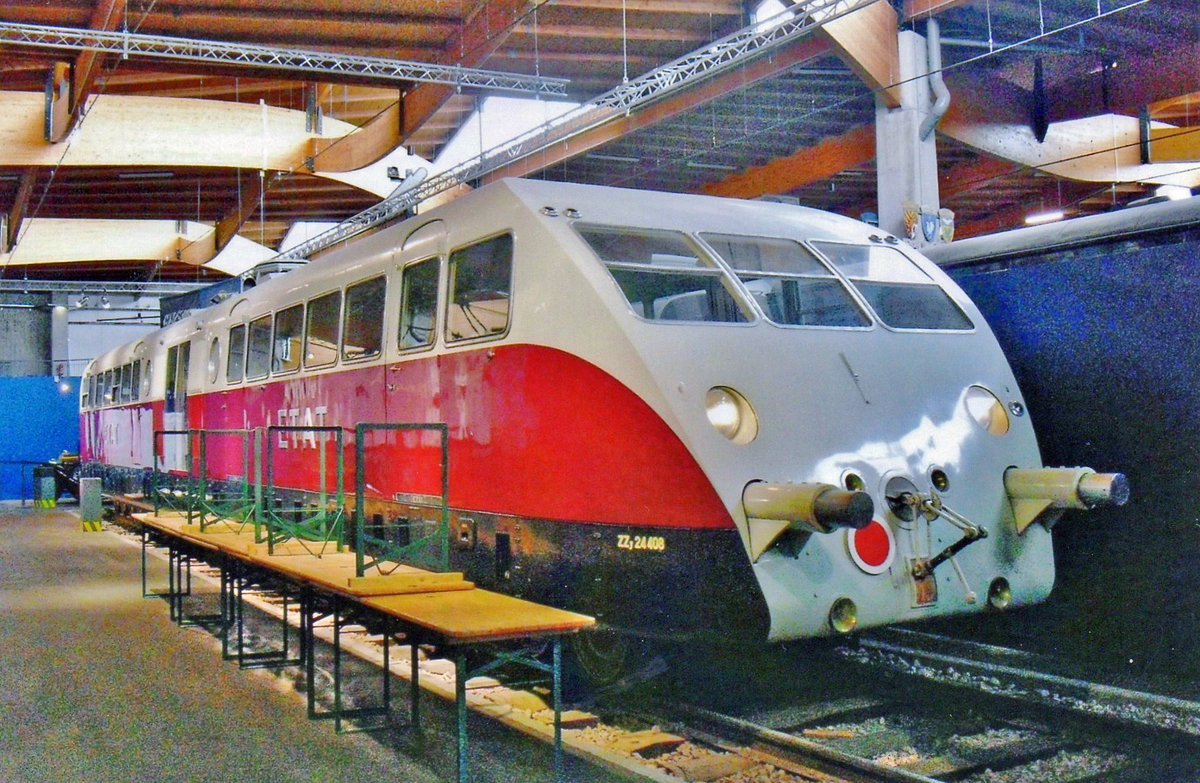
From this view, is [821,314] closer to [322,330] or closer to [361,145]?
[322,330]

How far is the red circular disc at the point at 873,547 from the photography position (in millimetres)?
6020

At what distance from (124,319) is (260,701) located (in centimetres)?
3057

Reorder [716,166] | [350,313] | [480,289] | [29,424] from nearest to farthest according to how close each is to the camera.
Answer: [480,289], [350,313], [716,166], [29,424]

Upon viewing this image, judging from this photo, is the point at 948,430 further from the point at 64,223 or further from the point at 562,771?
the point at 64,223

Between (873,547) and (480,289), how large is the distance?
2937mm

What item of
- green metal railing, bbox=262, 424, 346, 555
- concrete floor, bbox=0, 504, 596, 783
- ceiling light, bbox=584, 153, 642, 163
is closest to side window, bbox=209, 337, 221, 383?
concrete floor, bbox=0, 504, 596, 783

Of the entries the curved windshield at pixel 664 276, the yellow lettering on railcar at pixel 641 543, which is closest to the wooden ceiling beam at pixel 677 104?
the curved windshield at pixel 664 276

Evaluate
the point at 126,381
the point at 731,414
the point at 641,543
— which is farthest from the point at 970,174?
the point at 641,543

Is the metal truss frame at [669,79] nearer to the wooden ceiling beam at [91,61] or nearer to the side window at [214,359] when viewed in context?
the side window at [214,359]

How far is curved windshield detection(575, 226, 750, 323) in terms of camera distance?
667cm

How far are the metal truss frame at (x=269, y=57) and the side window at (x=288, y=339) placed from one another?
430 cm

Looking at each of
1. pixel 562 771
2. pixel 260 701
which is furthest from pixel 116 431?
pixel 562 771

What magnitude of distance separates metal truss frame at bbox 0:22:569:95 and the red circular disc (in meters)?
10.2

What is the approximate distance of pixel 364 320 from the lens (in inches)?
356
